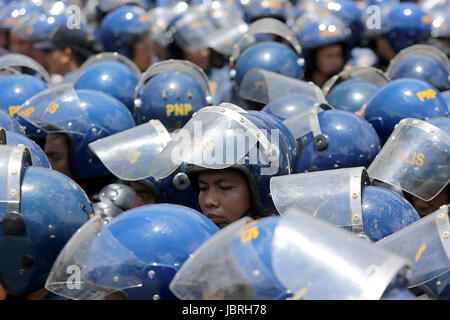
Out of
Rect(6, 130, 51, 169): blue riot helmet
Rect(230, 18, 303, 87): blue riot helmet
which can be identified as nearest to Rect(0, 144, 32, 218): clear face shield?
Rect(6, 130, 51, 169): blue riot helmet

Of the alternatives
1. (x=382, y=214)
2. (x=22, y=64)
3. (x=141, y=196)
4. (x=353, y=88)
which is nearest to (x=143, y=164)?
(x=141, y=196)

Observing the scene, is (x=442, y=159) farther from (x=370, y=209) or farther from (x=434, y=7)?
(x=434, y=7)

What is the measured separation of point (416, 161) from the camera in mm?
4656

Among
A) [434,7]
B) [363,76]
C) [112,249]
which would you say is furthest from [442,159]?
[434,7]

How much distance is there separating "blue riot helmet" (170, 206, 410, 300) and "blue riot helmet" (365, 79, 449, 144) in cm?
301

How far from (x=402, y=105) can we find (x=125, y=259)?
118 inches

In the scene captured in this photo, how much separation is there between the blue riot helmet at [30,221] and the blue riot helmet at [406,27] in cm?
588

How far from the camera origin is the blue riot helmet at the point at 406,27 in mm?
8836

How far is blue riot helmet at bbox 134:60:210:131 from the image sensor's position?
6.05 metres

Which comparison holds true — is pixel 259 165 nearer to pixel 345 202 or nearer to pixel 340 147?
pixel 345 202

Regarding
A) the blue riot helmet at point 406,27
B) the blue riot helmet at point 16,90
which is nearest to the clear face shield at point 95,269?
the blue riot helmet at point 16,90

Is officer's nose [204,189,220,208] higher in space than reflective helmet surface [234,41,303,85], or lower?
higher

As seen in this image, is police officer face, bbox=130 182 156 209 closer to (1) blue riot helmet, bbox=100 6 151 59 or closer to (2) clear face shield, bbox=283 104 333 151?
(2) clear face shield, bbox=283 104 333 151

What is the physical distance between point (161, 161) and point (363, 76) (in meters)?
3.35
